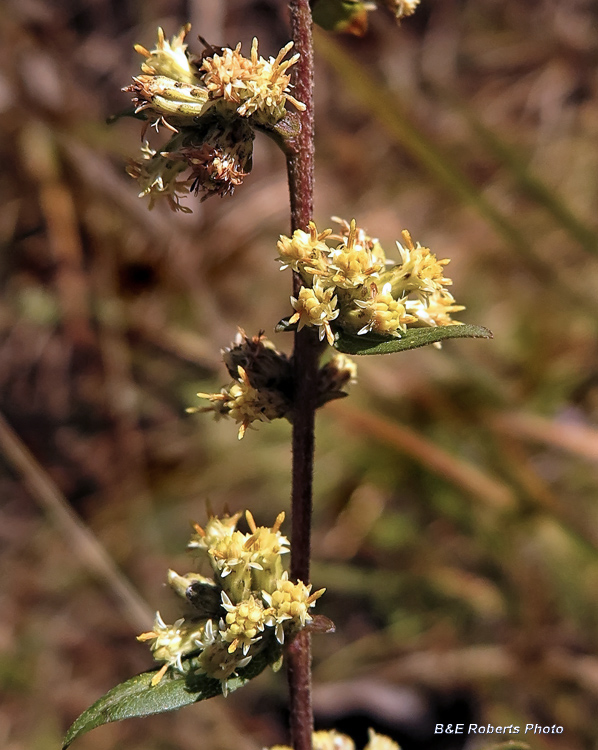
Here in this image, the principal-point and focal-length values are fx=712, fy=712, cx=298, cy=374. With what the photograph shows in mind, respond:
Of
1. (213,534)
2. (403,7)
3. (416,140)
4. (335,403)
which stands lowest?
(213,534)

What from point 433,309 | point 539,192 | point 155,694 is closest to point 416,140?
point 539,192

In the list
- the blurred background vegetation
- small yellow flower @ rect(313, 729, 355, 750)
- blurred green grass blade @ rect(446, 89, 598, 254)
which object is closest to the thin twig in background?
the blurred background vegetation

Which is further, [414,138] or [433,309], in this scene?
[414,138]

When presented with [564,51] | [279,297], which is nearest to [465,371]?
[279,297]

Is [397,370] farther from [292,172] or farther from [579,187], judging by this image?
[292,172]

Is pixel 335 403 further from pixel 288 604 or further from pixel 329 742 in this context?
pixel 288 604

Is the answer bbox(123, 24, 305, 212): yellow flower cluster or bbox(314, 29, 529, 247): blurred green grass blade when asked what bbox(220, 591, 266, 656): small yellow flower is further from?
bbox(314, 29, 529, 247): blurred green grass blade
